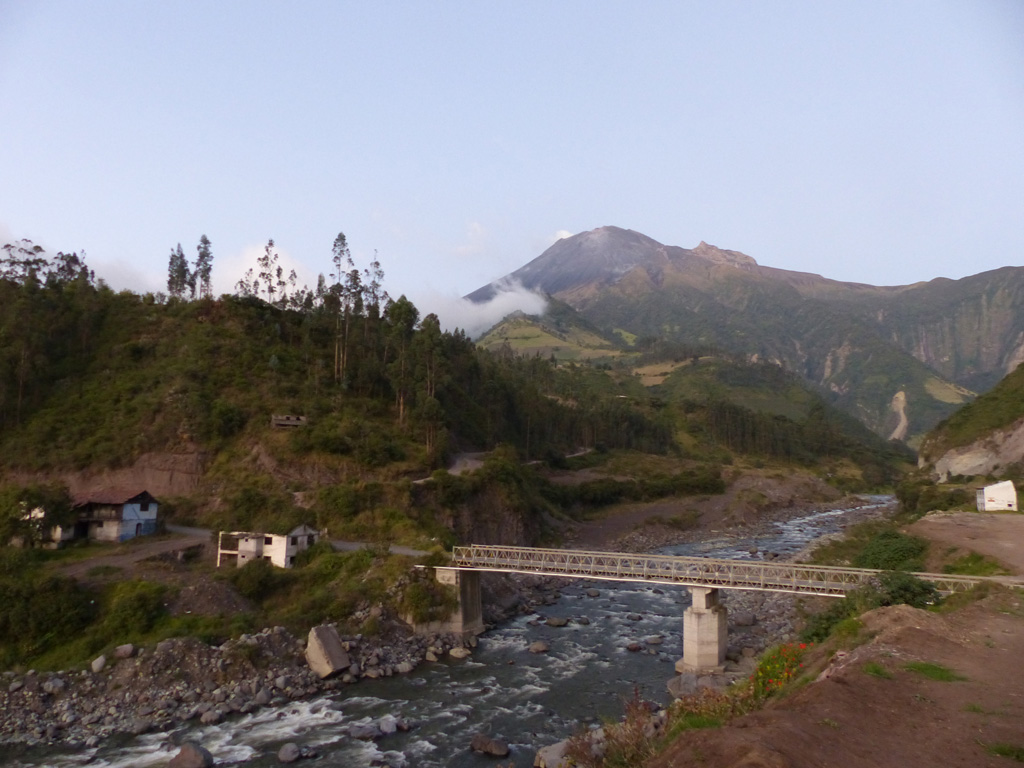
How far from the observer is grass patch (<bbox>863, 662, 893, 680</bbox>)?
17.4 metres

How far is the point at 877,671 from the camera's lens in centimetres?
1748

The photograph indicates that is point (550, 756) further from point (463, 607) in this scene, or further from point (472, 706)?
point (463, 607)

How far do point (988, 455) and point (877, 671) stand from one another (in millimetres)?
78105

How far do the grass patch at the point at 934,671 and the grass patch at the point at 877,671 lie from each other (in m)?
0.79

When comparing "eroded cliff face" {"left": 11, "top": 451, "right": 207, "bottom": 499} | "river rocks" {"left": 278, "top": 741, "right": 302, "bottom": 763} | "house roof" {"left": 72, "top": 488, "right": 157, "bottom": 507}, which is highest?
"eroded cliff face" {"left": 11, "top": 451, "right": 207, "bottom": 499}

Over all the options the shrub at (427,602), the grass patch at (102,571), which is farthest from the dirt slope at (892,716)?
the grass patch at (102,571)

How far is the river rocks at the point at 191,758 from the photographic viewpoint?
22.3m

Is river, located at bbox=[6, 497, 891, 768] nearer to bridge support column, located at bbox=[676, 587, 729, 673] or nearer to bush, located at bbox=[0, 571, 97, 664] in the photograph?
bridge support column, located at bbox=[676, 587, 729, 673]

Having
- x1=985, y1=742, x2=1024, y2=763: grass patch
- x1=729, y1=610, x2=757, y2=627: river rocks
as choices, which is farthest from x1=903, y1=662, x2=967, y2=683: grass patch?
x1=729, y1=610, x2=757, y2=627: river rocks

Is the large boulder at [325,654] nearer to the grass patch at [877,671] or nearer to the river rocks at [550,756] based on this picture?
the river rocks at [550,756]

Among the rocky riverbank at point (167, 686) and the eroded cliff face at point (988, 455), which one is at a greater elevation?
the eroded cliff face at point (988, 455)

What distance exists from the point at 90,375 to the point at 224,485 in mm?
20815

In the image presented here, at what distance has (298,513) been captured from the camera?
46.7m

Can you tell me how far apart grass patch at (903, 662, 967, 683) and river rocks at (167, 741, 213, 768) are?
21659 millimetres
